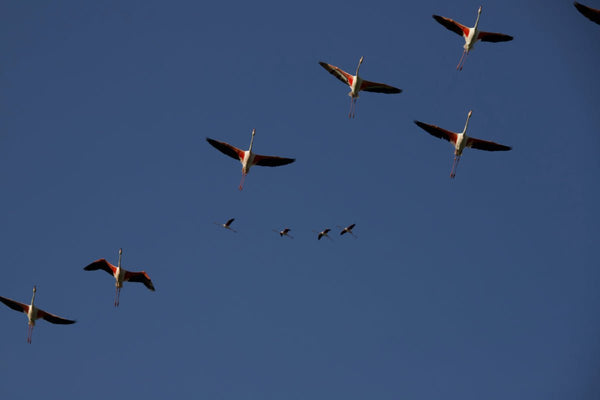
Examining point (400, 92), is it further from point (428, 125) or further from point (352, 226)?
point (352, 226)

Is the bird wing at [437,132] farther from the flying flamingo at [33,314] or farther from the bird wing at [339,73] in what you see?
the flying flamingo at [33,314]

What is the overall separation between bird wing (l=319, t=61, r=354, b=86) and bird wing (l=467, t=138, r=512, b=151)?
629cm

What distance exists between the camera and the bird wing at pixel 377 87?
44.8 m

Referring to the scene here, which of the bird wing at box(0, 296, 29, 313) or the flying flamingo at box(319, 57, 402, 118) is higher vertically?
the flying flamingo at box(319, 57, 402, 118)

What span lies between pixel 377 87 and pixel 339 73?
1.94 metres

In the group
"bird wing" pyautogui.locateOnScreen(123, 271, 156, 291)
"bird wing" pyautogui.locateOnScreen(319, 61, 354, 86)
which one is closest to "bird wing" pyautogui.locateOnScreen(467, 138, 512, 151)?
"bird wing" pyautogui.locateOnScreen(319, 61, 354, 86)

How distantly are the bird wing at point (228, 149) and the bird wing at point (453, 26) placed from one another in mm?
11148

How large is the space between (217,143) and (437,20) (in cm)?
1179

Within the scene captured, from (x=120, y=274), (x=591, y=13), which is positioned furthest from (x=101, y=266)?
(x=591, y=13)

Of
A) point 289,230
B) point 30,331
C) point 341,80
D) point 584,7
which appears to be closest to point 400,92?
point 341,80

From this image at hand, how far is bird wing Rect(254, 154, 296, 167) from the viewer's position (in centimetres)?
4494

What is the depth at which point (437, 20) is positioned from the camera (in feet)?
144

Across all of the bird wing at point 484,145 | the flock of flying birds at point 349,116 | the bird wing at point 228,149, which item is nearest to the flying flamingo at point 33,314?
the flock of flying birds at point 349,116

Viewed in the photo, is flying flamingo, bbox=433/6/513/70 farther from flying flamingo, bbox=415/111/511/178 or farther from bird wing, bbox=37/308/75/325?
bird wing, bbox=37/308/75/325
